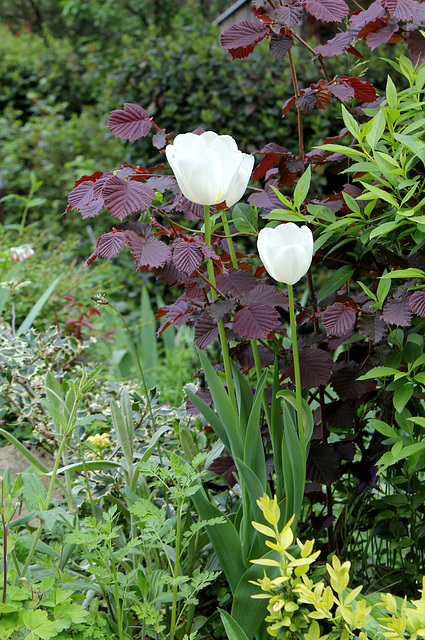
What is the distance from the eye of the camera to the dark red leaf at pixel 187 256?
991 mm

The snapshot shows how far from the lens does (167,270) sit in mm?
1118

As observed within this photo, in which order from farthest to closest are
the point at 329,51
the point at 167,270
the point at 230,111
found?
the point at 230,111, the point at 329,51, the point at 167,270

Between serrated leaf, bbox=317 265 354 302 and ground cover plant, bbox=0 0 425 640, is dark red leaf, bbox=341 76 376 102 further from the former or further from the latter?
serrated leaf, bbox=317 265 354 302

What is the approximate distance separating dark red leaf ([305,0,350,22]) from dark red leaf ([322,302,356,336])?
1.84 ft

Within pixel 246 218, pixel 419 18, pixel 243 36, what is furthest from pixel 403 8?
pixel 246 218

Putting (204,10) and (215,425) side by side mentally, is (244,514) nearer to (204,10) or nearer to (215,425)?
(215,425)

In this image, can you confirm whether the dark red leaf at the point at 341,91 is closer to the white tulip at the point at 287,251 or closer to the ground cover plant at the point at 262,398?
the ground cover plant at the point at 262,398

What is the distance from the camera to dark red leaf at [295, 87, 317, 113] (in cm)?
115

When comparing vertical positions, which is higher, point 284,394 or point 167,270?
point 167,270

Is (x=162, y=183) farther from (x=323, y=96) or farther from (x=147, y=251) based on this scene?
(x=323, y=96)

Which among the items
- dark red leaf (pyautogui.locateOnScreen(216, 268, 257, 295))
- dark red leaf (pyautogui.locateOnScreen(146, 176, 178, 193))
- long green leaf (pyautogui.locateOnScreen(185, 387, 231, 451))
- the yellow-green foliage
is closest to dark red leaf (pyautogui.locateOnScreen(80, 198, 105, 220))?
dark red leaf (pyautogui.locateOnScreen(146, 176, 178, 193))

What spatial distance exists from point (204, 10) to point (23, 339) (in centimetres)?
780

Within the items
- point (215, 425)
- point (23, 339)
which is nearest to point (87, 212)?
point (215, 425)

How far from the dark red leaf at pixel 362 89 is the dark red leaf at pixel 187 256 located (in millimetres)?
493
